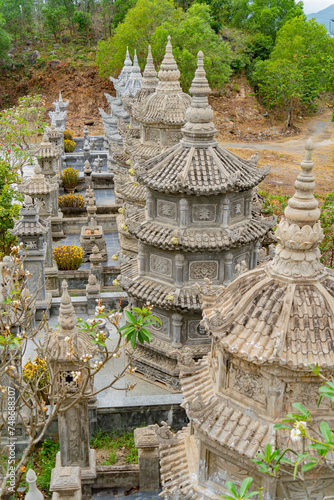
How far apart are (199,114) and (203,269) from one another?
503cm

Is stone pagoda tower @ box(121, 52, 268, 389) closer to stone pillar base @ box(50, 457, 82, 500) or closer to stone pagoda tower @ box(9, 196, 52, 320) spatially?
stone pillar base @ box(50, 457, 82, 500)

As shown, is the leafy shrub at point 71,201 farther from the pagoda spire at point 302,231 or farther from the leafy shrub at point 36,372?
the pagoda spire at point 302,231

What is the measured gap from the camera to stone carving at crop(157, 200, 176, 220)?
19375mm

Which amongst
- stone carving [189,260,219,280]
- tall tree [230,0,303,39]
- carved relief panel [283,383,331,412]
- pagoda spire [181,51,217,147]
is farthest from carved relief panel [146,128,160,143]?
tall tree [230,0,303,39]

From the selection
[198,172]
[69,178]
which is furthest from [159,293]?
[69,178]

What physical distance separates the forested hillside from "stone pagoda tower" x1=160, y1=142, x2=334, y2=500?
180ft

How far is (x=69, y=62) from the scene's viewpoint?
3688 inches

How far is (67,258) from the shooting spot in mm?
32250

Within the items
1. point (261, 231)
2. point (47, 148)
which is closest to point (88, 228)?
point (47, 148)

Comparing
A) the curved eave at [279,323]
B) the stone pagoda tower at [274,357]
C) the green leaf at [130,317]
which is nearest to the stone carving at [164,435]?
the stone pagoda tower at [274,357]

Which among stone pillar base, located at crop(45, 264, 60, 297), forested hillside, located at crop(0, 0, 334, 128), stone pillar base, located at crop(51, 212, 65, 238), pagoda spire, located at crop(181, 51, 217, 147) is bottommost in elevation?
stone pillar base, located at crop(45, 264, 60, 297)

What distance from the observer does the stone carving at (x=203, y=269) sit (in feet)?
64.6

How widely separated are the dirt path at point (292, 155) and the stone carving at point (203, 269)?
3047 cm

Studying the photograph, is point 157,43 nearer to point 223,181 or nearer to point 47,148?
point 47,148
